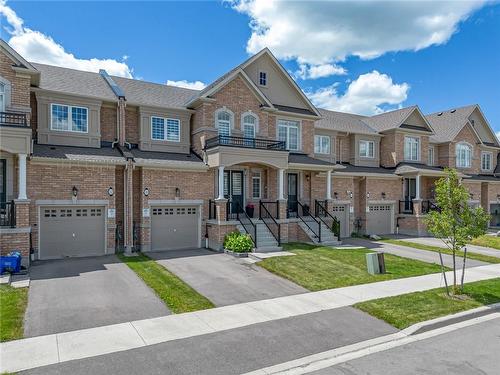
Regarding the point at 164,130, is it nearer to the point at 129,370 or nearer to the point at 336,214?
the point at 336,214

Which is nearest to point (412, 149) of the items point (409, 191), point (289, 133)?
point (409, 191)

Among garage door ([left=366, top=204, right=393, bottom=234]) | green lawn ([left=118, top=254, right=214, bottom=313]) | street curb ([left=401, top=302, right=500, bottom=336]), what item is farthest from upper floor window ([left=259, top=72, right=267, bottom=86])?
street curb ([left=401, top=302, right=500, bottom=336])

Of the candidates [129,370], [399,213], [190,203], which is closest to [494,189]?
[399,213]

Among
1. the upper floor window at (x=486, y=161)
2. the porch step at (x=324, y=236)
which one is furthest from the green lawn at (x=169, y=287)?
the upper floor window at (x=486, y=161)

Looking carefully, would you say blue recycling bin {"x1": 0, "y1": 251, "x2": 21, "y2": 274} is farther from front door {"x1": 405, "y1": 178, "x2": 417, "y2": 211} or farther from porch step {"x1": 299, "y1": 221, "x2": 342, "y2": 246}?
front door {"x1": 405, "y1": 178, "x2": 417, "y2": 211}

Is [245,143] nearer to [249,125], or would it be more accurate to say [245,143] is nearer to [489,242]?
[249,125]

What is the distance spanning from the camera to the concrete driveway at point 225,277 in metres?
10.7

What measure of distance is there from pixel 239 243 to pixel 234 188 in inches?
180

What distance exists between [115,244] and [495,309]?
14.7 m

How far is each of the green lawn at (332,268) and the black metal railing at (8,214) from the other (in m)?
9.51

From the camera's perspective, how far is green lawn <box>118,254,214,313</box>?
31.3 feet

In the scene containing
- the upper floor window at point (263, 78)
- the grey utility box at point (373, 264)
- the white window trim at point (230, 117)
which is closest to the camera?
the grey utility box at point (373, 264)

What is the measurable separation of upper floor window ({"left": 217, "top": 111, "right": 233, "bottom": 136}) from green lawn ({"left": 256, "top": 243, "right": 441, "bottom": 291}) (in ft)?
24.3

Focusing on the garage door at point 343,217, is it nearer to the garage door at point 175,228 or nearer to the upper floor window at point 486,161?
the garage door at point 175,228
